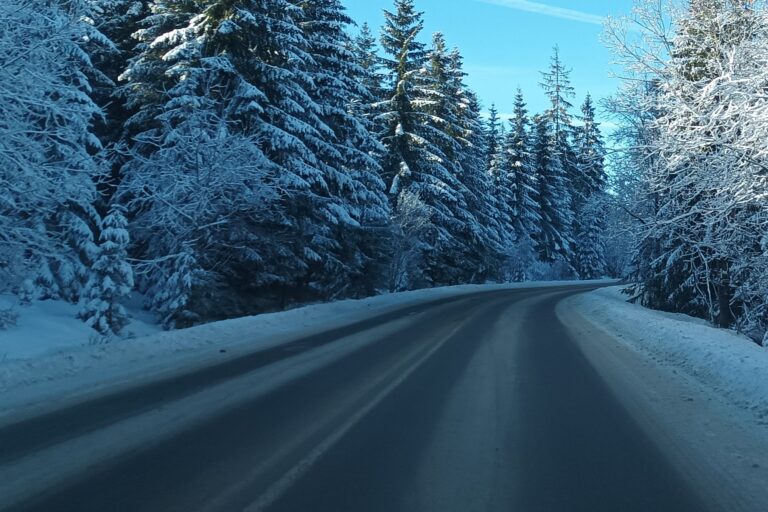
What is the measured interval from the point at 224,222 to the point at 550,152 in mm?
49155

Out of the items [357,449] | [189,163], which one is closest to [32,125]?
[189,163]

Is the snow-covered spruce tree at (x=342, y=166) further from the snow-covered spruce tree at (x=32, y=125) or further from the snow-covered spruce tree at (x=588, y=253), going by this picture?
the snow-covered spruce tree at (x=588, y=253)

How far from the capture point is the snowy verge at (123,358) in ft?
24.7

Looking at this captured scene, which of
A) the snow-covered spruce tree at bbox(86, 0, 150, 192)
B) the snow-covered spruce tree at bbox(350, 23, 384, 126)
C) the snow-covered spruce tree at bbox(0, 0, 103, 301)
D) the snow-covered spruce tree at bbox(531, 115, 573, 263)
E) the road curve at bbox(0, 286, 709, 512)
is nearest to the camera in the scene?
the road curve at bbox(0, 286, 709, 512)

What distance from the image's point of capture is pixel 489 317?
20.0 metres

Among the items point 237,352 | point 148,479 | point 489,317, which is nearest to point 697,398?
point 148,479

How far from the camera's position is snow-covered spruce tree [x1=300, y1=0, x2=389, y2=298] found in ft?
75.5

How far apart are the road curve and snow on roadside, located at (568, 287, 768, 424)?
4.88 feet

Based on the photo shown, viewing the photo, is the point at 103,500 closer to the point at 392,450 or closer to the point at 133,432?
the point at 133,432

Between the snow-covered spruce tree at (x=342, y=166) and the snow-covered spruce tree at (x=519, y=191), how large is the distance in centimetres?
2908

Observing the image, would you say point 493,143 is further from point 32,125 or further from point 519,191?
point 32,125

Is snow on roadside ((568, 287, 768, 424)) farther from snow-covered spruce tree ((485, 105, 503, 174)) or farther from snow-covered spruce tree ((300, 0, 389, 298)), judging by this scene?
snow-covered spruce tree ((485, 105, 503, 174))

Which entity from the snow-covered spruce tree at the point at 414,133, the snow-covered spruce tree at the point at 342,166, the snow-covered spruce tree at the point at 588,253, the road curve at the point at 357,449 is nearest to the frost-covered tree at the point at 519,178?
the snow-covered spruce tree at the point at 588,253

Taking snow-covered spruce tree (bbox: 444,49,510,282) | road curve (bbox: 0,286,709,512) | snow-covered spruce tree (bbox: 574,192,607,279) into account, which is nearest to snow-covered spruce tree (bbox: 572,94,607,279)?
snow-covered spruce tree (bbox: 574,192,607,279)
